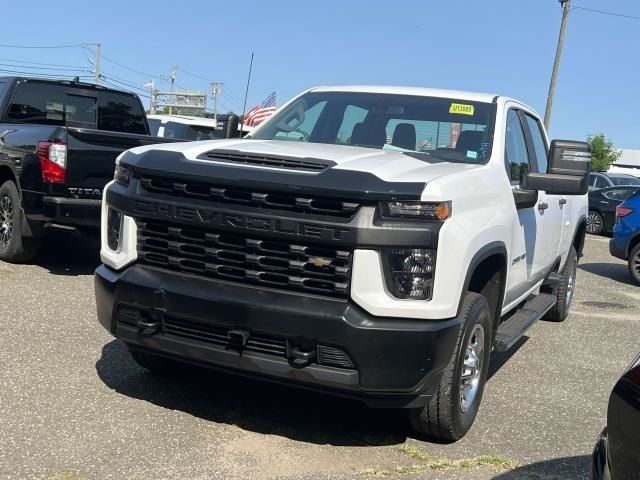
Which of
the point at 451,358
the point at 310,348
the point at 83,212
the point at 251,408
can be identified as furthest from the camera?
the point at 83,212

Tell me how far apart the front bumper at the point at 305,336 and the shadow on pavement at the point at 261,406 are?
55 cm

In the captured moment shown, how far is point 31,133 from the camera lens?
7.18 m

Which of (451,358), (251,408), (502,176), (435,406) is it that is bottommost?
(251,408)

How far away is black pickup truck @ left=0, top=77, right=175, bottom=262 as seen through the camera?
6918mm

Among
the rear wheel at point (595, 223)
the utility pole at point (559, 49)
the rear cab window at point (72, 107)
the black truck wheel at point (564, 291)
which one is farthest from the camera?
the utility pole at point (559, 49)

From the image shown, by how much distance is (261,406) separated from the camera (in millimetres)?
4355

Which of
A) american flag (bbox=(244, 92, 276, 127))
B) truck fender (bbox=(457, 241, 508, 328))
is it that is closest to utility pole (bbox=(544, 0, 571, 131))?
american flag (bbox=(244, 92, 276, 127))

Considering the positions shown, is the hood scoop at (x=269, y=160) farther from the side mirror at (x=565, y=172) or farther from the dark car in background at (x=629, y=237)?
the dark car in background at (x=629, y=237)

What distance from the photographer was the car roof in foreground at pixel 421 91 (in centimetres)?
504

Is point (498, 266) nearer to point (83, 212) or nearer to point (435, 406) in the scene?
point (435, 406)

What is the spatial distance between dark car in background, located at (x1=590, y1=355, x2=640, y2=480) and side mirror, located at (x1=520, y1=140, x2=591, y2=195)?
230cm

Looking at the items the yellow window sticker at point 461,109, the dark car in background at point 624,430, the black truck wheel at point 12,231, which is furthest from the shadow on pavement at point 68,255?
the dark car in background at point 624,430

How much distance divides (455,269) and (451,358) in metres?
0.49

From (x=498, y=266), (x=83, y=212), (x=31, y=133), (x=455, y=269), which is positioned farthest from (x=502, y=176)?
(x=31, y=133)
